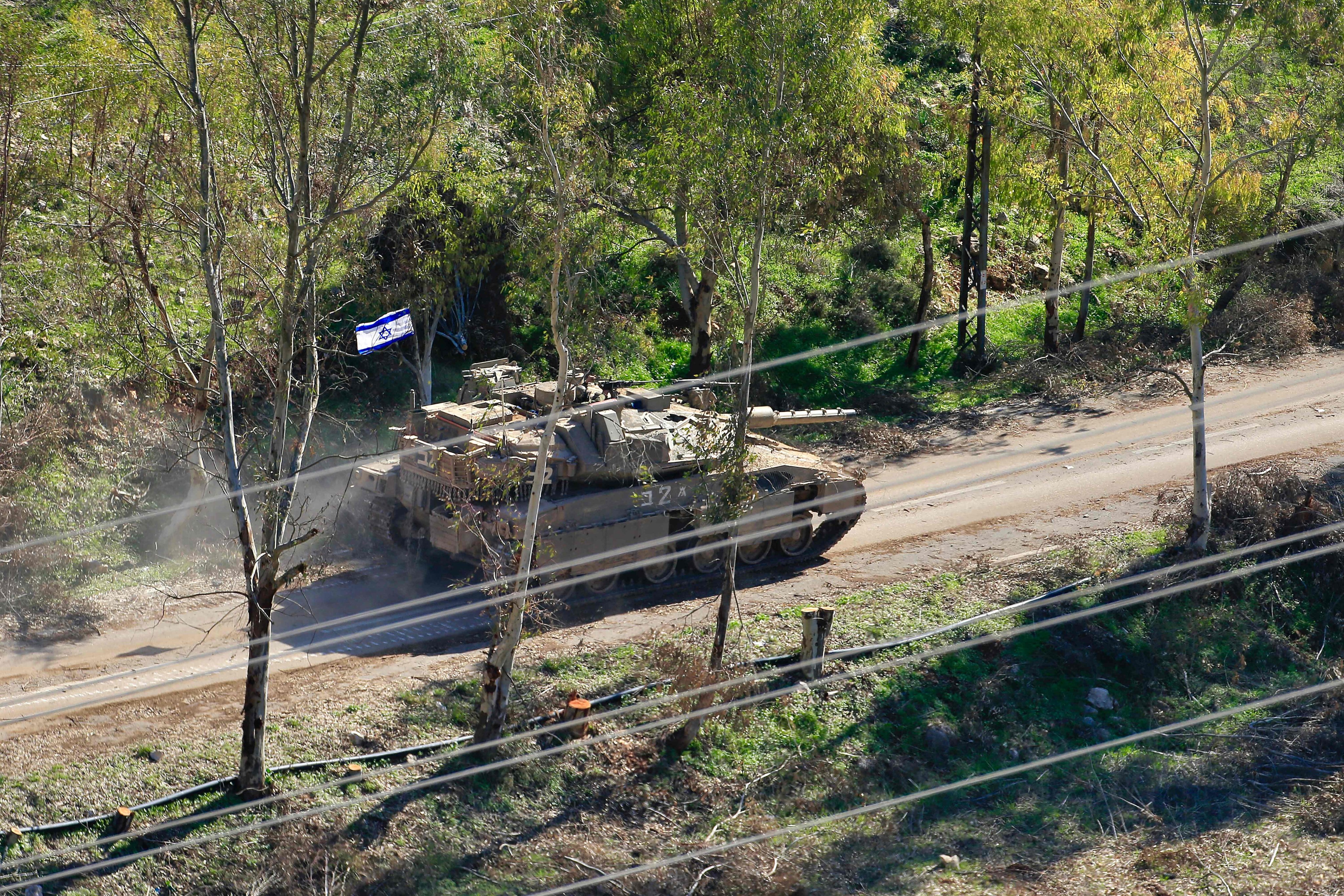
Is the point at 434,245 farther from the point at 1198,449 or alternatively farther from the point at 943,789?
the point at 943,789

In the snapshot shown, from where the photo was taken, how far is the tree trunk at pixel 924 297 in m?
29.6

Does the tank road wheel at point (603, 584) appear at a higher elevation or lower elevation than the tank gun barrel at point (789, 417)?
lower

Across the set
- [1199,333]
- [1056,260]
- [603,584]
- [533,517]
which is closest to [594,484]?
[603,584]

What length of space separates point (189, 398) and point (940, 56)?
91.2 ft

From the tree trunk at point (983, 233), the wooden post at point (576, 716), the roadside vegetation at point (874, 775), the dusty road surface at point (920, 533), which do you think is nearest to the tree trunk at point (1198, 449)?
the roadside vegetation at point (874, 775)

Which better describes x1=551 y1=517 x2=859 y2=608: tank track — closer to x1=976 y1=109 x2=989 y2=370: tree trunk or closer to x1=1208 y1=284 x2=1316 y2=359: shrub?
x1=976 y1=109 x2=989 y2=370: tree trunk

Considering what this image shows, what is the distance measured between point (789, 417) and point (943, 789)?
27.2ft

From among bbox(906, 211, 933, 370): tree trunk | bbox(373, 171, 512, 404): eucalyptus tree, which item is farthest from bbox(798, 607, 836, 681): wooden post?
bbox(906, 211, 933, 370): tree trunk

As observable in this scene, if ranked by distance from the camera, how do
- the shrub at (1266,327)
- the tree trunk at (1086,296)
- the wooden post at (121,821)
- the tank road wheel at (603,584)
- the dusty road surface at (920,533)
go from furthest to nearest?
the shrub at (1266,327) < the tree trunk at (1086,296) < the tank road wheel at (603,584) < the dusty road surface at (920,533) < the wooden post at (121,821)

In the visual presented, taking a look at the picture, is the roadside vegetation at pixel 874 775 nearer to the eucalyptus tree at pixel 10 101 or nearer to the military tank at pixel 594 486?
the military tank at pixel 594 486

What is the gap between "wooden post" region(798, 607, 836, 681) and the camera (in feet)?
55.6

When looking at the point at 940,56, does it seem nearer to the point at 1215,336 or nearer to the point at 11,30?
A: the point at 1215,336

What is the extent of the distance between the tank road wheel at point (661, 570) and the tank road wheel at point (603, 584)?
1.55 feet

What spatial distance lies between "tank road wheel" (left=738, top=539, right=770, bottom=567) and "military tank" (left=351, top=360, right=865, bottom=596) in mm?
25
